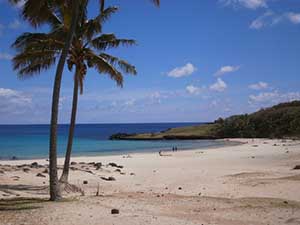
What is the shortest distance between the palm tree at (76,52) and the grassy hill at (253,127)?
5780cm

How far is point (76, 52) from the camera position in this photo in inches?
681

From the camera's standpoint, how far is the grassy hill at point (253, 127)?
246 ft

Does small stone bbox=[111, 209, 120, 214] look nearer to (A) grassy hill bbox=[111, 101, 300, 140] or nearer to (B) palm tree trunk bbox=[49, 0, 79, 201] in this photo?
(B) palm tree trunk bbox=[49, 0, 79, 201]

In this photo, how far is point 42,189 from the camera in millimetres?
A: 17172

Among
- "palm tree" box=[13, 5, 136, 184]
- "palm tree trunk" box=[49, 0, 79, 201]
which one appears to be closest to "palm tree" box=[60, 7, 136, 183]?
"palm tree" box=[13, 5, 136, 184]

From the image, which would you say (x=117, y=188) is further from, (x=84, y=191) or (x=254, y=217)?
(x=254, y=217)

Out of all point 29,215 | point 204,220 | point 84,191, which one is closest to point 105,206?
point 29,215

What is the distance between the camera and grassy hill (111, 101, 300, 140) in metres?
75.0

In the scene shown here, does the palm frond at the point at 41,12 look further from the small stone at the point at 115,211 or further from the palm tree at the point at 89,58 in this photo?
the small stone at the point at 115,211

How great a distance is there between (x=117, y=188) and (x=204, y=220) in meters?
8.68

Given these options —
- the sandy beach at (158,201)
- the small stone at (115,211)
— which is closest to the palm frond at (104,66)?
the sandy beach at (158,201)

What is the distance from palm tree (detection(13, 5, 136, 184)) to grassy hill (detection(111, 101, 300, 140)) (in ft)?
190

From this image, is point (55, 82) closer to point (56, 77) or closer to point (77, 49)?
point (56, 77)

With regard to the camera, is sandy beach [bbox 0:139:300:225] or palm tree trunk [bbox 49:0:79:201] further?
palm tree trunk [bbox 49:0:79:201]
